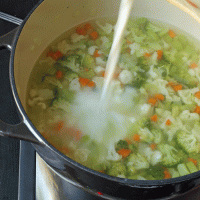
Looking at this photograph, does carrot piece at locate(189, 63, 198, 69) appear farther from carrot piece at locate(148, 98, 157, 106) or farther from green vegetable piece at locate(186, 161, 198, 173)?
green vegetable piece at locate(186, 161, 198, 173)

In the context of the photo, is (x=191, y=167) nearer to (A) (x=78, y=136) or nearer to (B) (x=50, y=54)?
(A) (x=78, y=136)

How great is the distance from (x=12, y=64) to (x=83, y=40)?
696 millimetres

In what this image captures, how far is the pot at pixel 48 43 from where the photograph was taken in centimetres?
86

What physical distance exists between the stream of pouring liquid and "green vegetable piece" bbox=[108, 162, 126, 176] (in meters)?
0.36

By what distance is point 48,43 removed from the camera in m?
1.61

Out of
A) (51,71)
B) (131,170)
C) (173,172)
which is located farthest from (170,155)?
(51,71)

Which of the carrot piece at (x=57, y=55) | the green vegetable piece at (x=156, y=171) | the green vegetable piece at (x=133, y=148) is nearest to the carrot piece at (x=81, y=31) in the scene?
the carrot piece at (x=57, y=55)

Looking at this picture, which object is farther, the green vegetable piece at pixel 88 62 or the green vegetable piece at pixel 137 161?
the green vegetable piece at pixel 88 62

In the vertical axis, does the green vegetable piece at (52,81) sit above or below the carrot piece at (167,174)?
above

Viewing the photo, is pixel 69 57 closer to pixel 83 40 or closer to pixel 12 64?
pixel 83 40

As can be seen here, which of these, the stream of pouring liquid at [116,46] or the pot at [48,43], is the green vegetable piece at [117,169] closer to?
the pot at [48,43]

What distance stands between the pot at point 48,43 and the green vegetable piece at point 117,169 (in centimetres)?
15

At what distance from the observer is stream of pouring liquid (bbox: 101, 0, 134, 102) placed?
1450 millimetres

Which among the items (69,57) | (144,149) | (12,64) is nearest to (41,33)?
(69,57)
